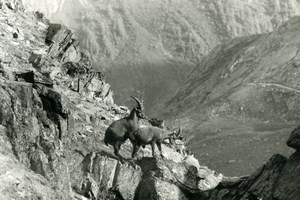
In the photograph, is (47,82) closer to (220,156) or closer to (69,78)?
(69,78)

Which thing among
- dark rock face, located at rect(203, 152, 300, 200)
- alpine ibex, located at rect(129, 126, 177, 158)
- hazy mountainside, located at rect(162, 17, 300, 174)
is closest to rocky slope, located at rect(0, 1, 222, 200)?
alpine ibex, located at rect(129, 126, 177, 158)

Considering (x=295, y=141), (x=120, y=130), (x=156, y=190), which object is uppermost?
(x=295, y=141)

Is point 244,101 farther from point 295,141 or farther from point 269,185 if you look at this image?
point 269,185

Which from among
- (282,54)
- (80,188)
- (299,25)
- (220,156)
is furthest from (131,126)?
(299,25)

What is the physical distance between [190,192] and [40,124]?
26.2 ft

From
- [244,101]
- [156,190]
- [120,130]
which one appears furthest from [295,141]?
[244,101]

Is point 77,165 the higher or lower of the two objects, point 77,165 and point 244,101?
the higher

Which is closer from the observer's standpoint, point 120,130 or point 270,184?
point 270,184

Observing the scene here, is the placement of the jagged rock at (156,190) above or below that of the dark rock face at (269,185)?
below

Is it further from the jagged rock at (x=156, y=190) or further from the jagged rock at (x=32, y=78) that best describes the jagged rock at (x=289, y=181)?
the jagged rock at (x=32, y=78)

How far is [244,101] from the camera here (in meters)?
119

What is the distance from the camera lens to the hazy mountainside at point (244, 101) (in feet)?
299

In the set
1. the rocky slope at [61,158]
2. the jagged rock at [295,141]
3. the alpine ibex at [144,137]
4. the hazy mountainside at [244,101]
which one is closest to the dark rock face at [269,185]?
the jagged rock at [295,141]

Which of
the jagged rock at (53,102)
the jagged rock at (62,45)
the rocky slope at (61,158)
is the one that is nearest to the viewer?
the rocky slope at (61,158)
